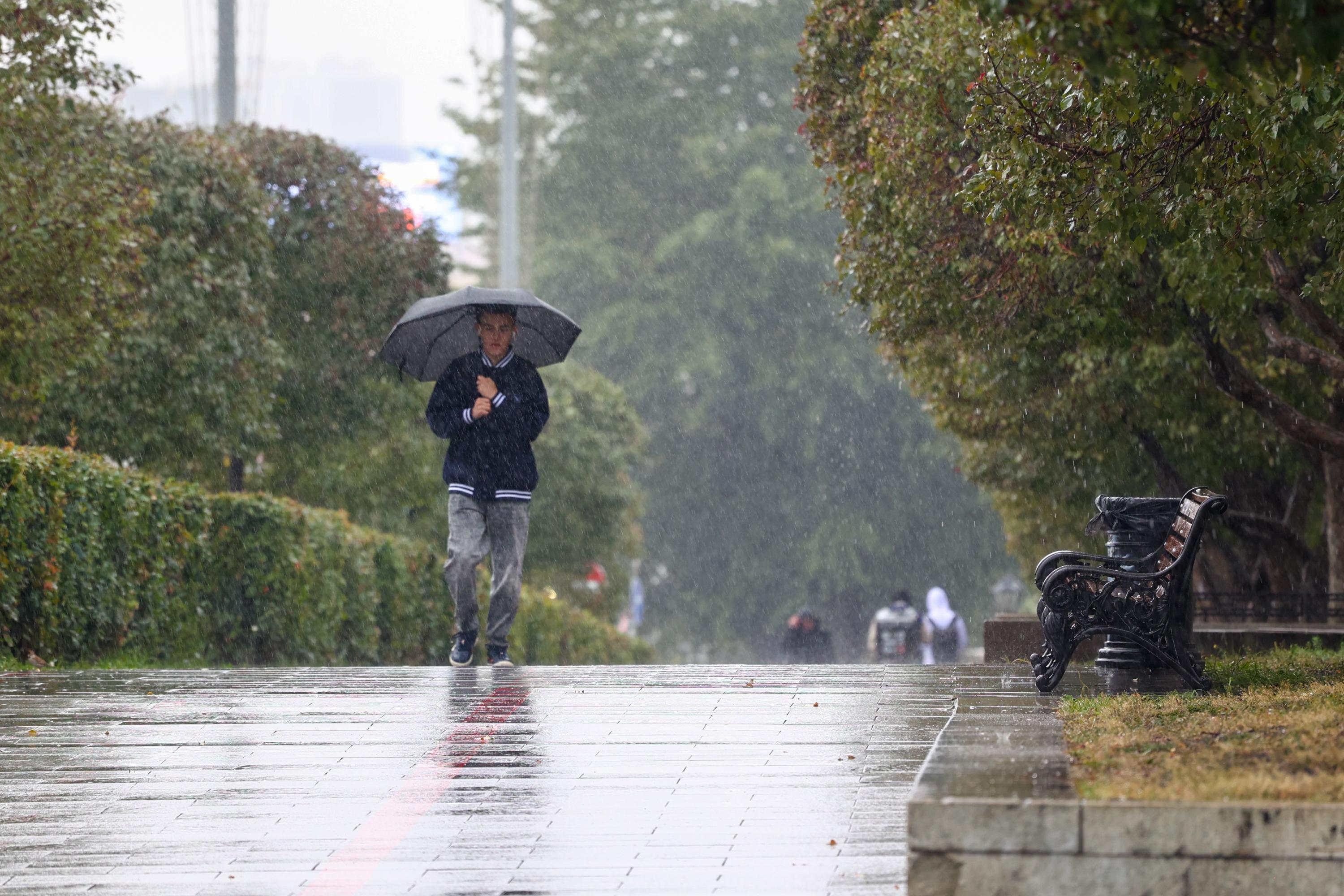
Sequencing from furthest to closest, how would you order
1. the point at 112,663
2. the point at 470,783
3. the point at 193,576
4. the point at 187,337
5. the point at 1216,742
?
the point at 187,337 → the point at 193,576 → the point at 112,663 → the point at 470,783 → the point at 1216,742

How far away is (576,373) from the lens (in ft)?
122

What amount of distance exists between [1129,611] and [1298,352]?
571 centimetres

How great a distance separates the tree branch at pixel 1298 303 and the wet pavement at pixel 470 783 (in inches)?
198

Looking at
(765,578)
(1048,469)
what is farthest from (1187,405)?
(765,578)

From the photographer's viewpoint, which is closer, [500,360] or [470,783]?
[470,783]

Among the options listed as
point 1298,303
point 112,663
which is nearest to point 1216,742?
point 1298,303

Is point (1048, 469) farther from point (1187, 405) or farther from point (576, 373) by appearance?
point (576, 373)

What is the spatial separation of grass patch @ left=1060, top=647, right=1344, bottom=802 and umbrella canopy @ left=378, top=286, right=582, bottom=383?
196 inches

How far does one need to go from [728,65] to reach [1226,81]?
54.6 metres

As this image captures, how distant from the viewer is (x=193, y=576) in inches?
648

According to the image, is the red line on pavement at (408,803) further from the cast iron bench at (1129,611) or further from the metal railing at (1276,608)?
the metal railing at (1276,608)

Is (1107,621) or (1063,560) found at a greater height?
(1063,560)

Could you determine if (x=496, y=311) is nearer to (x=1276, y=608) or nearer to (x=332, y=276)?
(x=1276, y=608)

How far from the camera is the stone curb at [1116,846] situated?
15.8 ft
